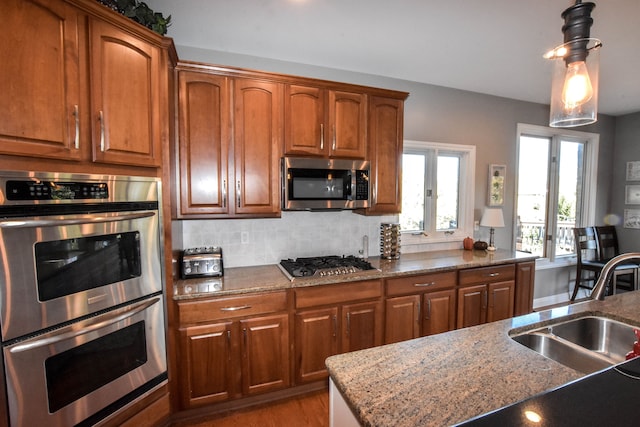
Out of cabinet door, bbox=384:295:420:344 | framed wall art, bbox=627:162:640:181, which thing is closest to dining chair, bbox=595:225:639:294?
framed wall art, bbox=627:162:640:181

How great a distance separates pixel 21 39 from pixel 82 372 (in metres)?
1.45

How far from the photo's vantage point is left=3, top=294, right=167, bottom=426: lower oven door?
1199 mm

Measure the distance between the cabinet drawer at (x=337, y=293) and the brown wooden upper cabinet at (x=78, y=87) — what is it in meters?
1.27

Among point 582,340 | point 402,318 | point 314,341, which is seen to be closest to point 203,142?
point 314,341

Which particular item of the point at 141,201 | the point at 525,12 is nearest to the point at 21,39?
the point at 141,201

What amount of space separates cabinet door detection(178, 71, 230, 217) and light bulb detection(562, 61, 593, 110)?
6.14 feet

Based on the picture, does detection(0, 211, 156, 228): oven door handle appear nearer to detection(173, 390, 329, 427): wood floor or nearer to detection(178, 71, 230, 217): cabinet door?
detection(178, 71, 230, 217): cabinet door

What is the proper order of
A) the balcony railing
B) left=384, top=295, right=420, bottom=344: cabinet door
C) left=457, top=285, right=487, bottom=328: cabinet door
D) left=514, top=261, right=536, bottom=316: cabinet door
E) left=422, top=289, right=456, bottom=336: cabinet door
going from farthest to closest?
the balcony railing
left=514, top=261, right=536, bottom=316: cabinet door
left=457, top=285, right=487, bottom=328: cabinet door
left=422, top=289, right=456, bottom=336: cabinet door
left=384, top=295, right=420, bottom=344: cabinet door

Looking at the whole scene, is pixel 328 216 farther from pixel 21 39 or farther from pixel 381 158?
pixel 21 39

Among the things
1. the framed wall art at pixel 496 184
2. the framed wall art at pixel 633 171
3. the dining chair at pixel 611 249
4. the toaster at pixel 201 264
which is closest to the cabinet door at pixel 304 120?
the toaster at pixel 201 264

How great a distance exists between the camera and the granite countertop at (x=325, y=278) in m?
1.94

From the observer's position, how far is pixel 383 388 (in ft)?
2.89

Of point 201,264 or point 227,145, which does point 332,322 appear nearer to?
point 201,264

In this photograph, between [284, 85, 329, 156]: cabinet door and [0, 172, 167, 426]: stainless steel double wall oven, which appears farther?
[284, 85, 329, 156]: cabinet door
